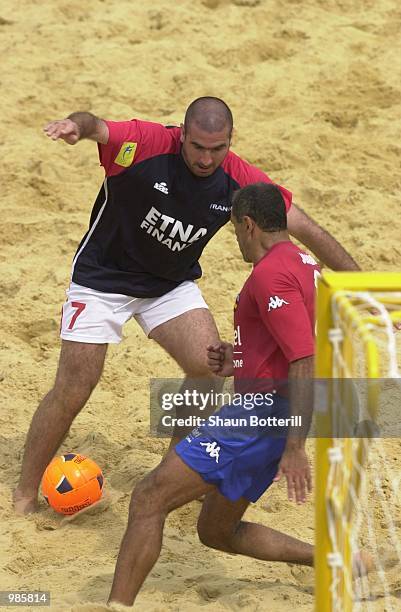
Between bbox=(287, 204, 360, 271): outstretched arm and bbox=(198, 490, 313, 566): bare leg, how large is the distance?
51.7 inches

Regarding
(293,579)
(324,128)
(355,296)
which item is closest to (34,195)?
(324,128)

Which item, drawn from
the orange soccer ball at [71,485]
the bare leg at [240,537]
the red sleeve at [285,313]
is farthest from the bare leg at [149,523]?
the orange soccer ball at [71,485]

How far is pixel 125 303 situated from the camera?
18.4 ft

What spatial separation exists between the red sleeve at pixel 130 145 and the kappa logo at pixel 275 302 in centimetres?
136

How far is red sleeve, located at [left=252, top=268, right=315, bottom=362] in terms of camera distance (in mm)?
4242

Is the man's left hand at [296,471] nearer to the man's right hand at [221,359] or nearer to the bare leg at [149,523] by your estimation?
the bare leg at [149,523]

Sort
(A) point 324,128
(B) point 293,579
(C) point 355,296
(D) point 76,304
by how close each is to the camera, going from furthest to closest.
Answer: (A) point 324,128 < (D) point 76,304 < (B) point 293,579 < (C) point 355,296

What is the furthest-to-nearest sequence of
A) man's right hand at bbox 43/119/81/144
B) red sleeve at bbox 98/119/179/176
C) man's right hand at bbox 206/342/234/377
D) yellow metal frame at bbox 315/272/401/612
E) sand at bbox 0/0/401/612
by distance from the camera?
red sleeve at bbox 98/119/179/176, sand at bbox 0/0/401/612, man's right hand at bbox 43/119/81/144, man's right hand at bbox 206/342/234/377, yellow metal frame at bbox 315/272/401/612

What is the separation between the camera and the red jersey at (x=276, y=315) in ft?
14.0

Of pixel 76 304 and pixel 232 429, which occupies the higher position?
pixel 76 304

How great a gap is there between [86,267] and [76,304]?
0.18 metres

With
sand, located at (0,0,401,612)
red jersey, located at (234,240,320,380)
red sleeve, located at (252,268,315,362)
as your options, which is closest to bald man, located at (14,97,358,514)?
sand, located at (0,0,401,612)

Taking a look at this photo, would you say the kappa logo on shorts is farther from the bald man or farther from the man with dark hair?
the man with dark hair

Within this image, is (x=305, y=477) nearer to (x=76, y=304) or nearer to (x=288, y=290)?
(x=288, y=290)
